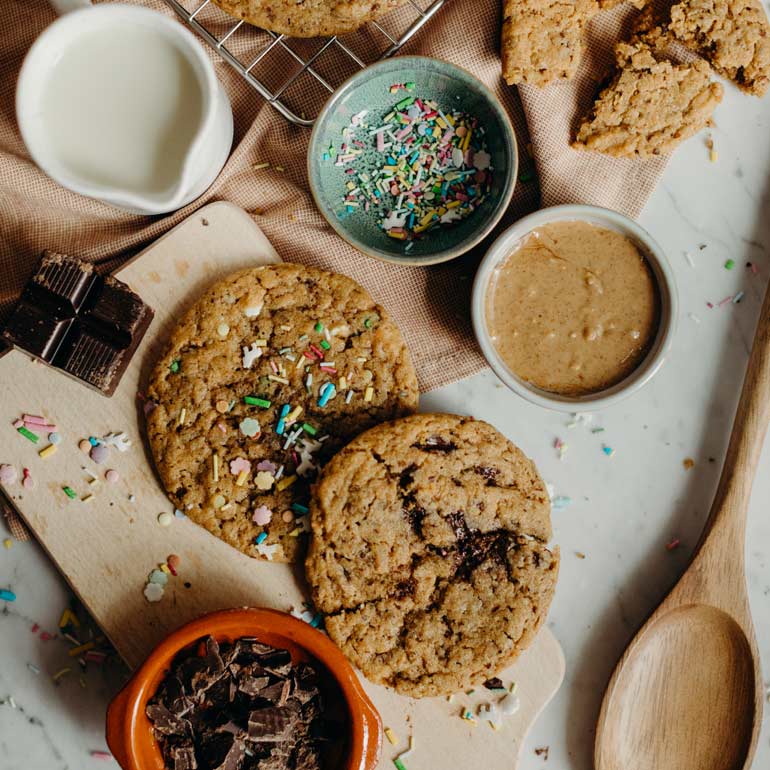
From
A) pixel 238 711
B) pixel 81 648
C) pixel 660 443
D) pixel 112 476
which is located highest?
pixel 660 443

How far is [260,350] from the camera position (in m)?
2.13

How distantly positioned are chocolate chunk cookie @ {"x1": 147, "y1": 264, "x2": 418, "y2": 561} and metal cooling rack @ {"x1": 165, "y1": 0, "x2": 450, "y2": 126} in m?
0.51

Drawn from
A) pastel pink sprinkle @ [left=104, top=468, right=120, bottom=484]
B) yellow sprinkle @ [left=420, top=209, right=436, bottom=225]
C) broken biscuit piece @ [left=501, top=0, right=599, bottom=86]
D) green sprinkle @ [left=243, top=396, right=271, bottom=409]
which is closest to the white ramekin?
yellow sprinkle @ [left=420, top=209, right=436, bottom=225]

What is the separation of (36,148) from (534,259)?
1298 mm

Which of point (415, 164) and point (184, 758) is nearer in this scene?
point (184, 758)

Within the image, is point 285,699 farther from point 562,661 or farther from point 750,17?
point 750,17

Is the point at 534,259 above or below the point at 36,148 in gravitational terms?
above

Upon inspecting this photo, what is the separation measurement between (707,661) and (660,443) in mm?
652

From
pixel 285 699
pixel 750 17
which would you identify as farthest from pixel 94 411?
pixel 750 17

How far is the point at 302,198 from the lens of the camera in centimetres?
226

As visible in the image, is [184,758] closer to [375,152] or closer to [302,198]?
[302,198]

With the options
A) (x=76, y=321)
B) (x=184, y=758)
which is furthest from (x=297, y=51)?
(x=184, y=758)

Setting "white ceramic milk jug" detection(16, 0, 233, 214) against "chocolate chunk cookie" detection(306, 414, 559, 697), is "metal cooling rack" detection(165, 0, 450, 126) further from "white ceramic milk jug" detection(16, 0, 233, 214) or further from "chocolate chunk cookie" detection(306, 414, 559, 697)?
"chocolate chunk cookie" detection(306, 414, 559, 697)

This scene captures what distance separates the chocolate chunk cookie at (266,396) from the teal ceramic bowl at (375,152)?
18 centimetres
